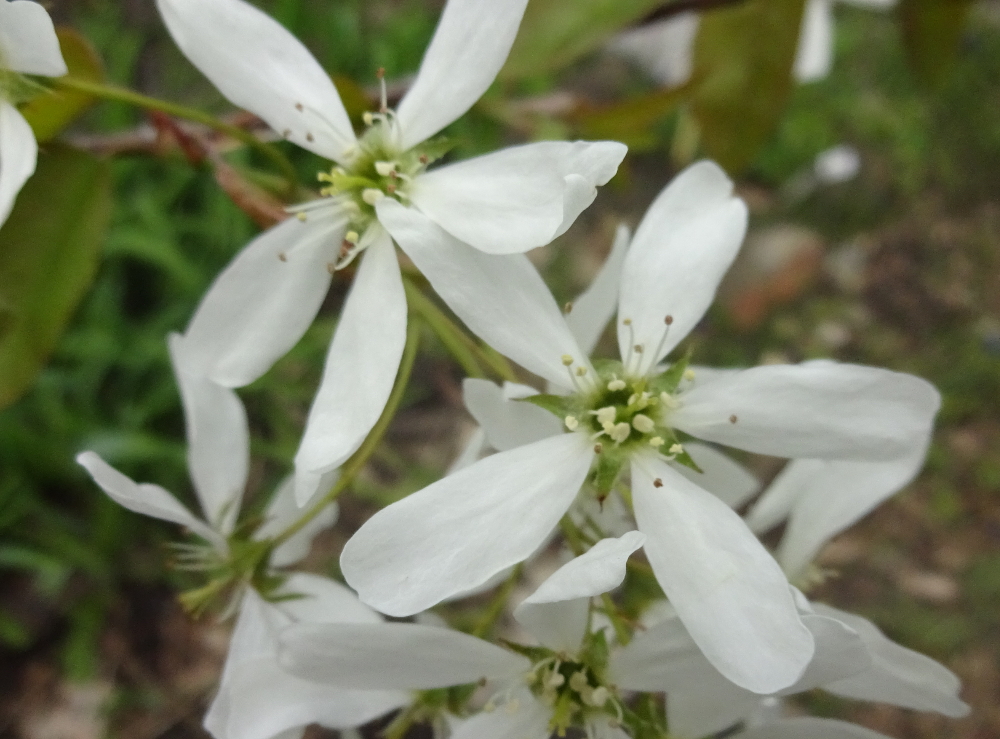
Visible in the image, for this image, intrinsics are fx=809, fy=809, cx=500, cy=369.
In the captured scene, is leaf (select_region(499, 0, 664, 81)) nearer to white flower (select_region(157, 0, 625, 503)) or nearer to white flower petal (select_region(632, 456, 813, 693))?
white flower (select_region(157, 0, 625, 503))

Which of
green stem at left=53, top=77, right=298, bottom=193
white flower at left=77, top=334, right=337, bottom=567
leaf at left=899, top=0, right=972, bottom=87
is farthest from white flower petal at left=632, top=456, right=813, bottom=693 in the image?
leaf at left=899, top=0, right=972, bottom=87

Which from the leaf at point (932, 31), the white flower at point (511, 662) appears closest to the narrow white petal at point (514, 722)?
the white flower at point (511, 662)

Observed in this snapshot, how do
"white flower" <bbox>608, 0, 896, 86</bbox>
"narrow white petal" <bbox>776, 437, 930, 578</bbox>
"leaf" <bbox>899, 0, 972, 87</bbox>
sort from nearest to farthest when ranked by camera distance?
"narrow white petal" <bbox>776, 437, 930, 578</bbox> → "leaf" <bbox>899, 0, 972, 87</bbox> → "white flower" <bbox>608, 0, 896, 86</bbox>

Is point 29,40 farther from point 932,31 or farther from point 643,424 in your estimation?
point 932,31

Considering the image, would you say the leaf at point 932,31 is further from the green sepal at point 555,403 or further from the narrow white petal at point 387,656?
the narrow white petal at point 387,656

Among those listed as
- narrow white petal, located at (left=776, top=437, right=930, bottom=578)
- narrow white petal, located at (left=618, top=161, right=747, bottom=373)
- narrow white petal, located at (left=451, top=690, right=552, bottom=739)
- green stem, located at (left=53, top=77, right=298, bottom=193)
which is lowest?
narrow white petal, located at (left=451, top=690, right=552, bottom=739)
